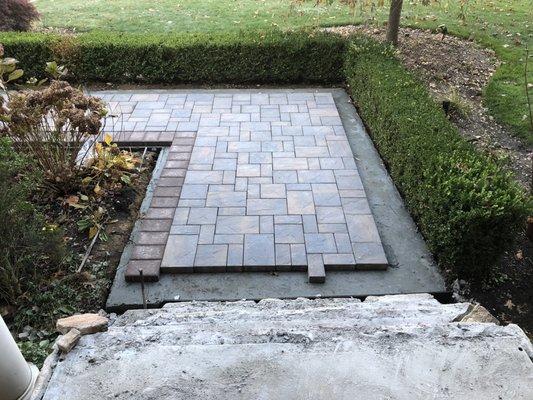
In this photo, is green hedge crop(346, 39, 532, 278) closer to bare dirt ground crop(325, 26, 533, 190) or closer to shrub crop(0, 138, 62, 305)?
bare dirt ground crop(325, 26, 533, 190)

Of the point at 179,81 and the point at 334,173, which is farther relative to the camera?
the point at 179,81

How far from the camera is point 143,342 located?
184 centimetres

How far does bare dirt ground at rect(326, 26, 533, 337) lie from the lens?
349 centimetres

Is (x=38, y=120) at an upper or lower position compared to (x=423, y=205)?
upper

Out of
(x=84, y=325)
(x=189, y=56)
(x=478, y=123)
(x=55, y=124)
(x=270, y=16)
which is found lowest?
(x=478, y=123)

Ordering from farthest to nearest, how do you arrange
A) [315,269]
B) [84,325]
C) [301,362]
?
[315,269] < [84,325] < [301,362]

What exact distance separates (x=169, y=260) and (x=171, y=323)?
163 cm

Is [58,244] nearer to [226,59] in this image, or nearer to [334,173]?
[334,173]

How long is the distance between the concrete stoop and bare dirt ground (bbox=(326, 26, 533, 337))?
1.72m

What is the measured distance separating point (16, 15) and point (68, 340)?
28.0 ft

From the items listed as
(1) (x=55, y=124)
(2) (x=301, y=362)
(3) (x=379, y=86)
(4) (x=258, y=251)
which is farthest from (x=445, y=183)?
(1) (x=55, y=124)

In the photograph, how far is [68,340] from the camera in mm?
1786

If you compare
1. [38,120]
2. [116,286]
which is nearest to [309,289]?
[116,286]

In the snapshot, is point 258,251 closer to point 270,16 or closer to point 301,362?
point 301,362
